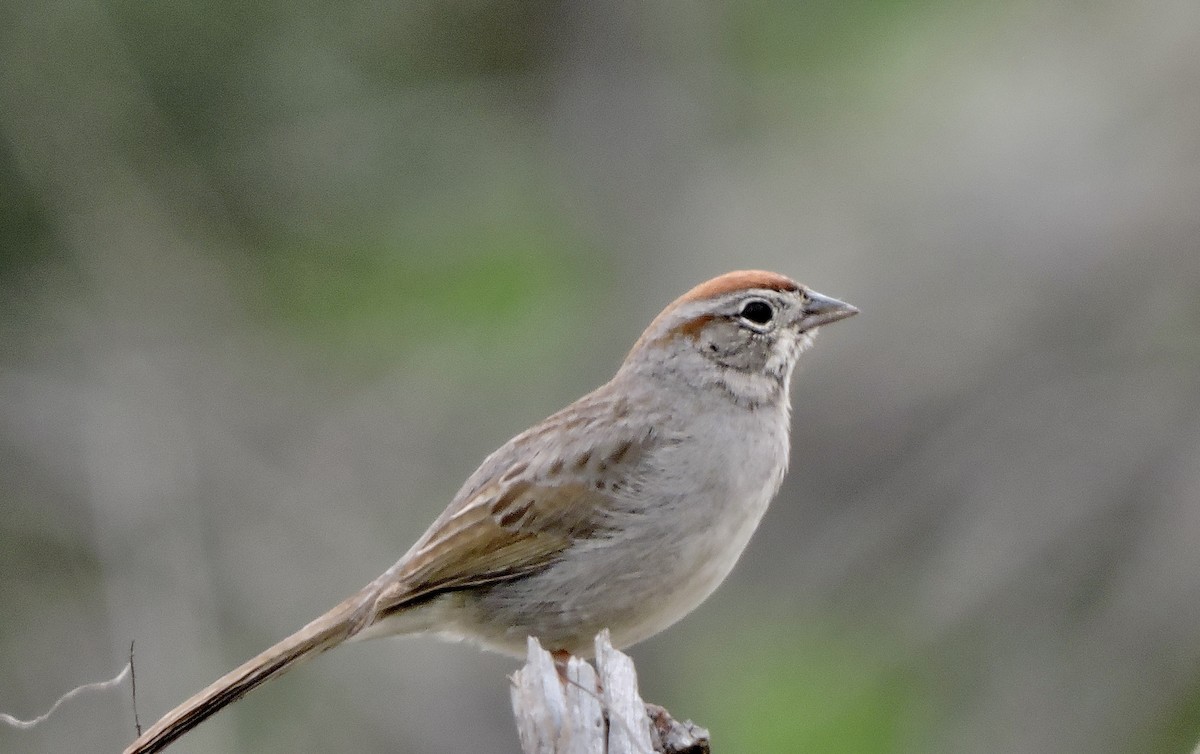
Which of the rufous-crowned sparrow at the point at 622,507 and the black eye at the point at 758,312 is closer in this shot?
the rufous-crowned sparrow at the point at 622,507

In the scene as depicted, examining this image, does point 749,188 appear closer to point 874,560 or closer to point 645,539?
point 874,560

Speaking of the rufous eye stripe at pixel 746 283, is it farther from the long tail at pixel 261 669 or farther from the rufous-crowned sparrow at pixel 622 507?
the long tail at pixel 261 669

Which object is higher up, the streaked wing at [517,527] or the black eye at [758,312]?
the black eye at [758,312]

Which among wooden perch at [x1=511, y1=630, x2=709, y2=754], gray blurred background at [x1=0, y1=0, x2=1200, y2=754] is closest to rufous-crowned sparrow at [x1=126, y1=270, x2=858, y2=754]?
wooden perch at [x1=511, y1=630, x2=709, y2=754]

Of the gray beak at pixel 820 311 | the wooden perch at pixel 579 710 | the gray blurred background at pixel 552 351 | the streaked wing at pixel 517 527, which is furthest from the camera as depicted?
the gray blurred background at pixel 552 351

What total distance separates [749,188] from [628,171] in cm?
118

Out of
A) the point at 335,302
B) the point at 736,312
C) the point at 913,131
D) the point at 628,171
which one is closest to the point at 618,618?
the point at 736,312

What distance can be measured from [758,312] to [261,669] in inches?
75.3

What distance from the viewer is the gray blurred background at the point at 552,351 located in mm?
7645

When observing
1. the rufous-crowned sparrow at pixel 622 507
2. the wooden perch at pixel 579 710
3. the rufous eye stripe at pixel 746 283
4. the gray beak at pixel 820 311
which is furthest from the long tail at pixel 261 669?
the gray beak at pixel 820 311

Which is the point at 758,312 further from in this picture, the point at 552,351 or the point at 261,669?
the point at 552,351

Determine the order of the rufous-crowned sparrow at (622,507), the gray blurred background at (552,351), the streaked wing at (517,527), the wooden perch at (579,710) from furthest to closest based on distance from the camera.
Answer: the gray blurred background at (552,351), the streaked wing at (517,527), the rufous-crowned sparrow at (622,507), the wooden perch at (579,710)

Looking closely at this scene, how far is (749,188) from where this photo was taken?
38.4ft

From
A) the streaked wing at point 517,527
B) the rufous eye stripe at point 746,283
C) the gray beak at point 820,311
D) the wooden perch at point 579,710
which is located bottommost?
the wooden perch at point 579,710
